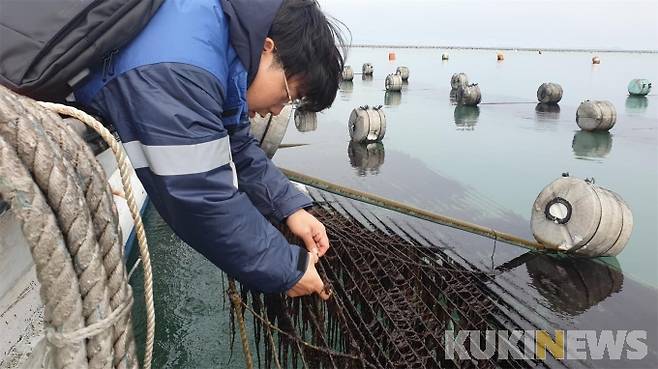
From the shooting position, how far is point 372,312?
323 cm

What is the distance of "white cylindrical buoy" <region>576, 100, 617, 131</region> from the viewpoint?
16594 mm

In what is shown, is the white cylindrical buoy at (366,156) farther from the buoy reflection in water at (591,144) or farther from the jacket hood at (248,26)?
the jacket hood at (248,26)

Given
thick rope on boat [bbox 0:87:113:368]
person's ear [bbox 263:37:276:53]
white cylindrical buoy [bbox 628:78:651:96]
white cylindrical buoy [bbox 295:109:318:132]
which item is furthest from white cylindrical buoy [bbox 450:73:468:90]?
thick rope on boat [bbox 0:87:113:368]

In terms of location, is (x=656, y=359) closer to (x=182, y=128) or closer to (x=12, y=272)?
(x=182, y=128)

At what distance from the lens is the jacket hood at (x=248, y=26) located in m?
1.79

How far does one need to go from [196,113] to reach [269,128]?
16.8 ft

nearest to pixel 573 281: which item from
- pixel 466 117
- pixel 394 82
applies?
pixel 466 117

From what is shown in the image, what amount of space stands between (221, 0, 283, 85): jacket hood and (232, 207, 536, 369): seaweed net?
153 centimetres

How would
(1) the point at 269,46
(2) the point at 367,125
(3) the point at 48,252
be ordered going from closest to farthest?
(3) the point at 48,252 → (1) the point at 269,46 → (2) the point at 367,125

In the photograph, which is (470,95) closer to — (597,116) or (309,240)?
(597,116)

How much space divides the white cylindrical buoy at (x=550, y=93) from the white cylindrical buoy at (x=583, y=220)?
1957 cm

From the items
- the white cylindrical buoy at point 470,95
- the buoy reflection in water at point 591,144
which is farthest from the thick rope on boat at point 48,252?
the white cylindrical buoy at point 470,95

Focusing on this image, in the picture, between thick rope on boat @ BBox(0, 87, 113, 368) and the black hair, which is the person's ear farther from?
thick rope on boat @ BBox(0, 87, 113, 368)

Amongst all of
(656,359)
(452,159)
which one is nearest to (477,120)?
(452,159)
